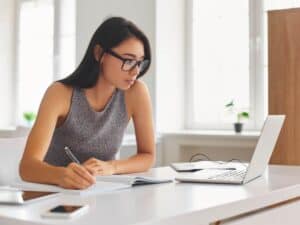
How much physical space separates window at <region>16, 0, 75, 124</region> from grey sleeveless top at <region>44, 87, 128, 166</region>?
2.85m

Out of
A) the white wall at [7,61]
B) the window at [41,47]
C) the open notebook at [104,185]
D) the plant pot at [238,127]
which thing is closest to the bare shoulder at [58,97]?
the open notebook at [104,185]

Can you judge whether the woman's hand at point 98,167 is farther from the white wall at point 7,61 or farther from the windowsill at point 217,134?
the white wall at point 7,61

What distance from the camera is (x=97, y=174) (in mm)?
1641

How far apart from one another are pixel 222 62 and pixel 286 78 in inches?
41.6

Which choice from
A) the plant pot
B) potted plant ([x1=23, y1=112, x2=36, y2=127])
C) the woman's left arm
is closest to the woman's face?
the woman's left arm

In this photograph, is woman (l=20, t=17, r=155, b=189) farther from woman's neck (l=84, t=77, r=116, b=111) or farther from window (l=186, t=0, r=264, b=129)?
window (l=186, t=0, r=264, b=129)

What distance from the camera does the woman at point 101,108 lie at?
6.14ft

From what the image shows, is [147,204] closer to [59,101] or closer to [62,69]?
[59,101]

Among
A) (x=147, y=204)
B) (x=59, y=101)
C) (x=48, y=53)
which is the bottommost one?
(x=147, y=204)

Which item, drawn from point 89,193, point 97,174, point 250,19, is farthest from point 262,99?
point 89,193

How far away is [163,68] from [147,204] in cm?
285

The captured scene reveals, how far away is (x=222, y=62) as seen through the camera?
3949 mm

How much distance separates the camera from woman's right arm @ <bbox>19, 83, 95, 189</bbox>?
1.36m

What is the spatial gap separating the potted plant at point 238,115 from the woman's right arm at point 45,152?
1838mm
